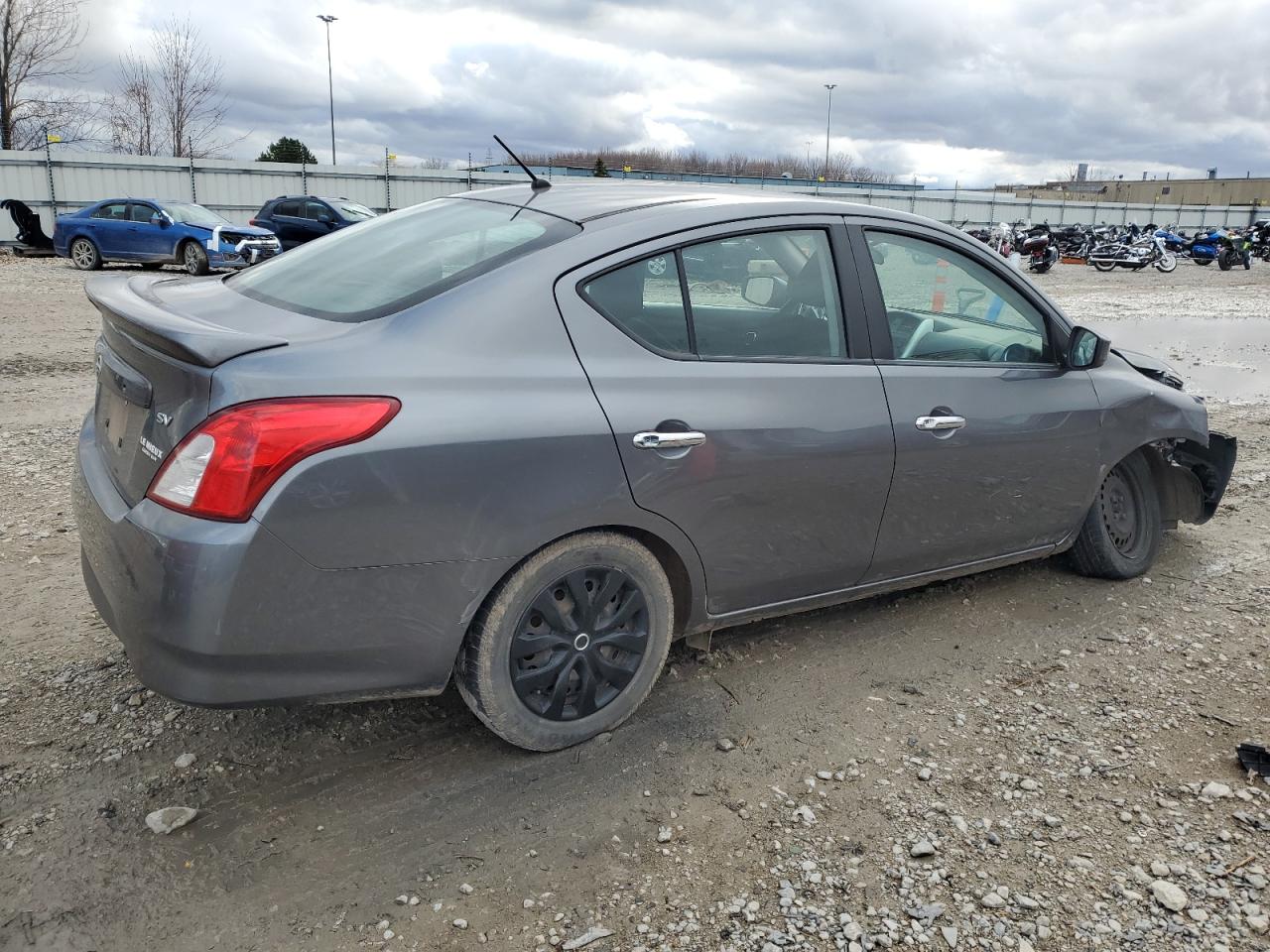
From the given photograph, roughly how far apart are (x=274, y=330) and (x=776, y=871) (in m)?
1.95

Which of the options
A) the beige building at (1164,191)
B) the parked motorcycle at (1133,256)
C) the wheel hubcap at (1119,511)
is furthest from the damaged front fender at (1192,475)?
the beige building at (1164,191)

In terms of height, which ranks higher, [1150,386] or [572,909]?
[1150,386]

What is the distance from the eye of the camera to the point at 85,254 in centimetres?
2011

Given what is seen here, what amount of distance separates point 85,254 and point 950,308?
20948 millimetres

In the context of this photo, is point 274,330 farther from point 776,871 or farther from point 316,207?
point 316,207

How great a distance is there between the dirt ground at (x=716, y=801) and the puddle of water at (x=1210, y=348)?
21.5 ft

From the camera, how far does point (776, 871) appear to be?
252cm

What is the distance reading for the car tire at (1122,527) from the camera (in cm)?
435

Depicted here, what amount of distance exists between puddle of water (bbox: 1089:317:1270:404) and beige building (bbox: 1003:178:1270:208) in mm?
78406

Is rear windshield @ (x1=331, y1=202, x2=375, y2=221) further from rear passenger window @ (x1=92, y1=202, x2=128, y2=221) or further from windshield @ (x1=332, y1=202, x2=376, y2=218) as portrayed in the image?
rear passenger window @ (x1=92, y1=202, x2=128, y2=221)

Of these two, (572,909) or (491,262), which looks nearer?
(572,909)

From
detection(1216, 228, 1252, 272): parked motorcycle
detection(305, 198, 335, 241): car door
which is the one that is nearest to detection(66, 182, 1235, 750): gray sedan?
detection(305, 198, 335, 241): car door

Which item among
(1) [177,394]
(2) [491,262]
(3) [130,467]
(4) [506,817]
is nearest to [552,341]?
(2) [491,262]

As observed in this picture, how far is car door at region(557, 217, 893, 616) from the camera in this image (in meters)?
2.84
